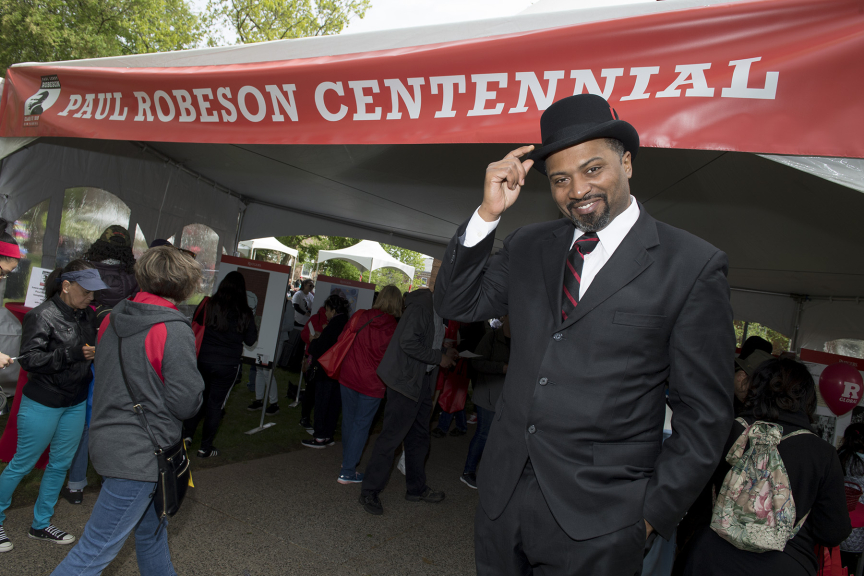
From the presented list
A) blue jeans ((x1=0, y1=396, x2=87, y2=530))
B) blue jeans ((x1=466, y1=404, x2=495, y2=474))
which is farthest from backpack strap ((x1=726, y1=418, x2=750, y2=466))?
blue jeans ((x1=0, y1=396, x2=87, y2=530))

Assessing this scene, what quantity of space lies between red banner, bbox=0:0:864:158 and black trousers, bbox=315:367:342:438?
3.35 meters

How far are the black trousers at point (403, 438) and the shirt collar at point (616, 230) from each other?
10.7 ft

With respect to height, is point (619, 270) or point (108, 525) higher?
point (619, 270)

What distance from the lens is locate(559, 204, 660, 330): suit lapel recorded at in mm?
1441

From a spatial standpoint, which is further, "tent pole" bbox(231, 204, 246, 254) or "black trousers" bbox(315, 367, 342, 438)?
"tent pole" bbox(231, 204, 246, 254)

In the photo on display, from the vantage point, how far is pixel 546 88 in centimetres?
259

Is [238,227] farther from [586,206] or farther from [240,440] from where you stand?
[586,206]

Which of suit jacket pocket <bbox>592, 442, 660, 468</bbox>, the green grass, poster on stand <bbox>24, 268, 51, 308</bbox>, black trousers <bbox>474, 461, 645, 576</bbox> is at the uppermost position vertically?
suit jacket pocket <bbox>592, 442, 660, 468</bbox>

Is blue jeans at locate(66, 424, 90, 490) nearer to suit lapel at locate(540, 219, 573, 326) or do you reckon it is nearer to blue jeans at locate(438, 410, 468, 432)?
suit lapel at locate(540, 219, 573, 326)

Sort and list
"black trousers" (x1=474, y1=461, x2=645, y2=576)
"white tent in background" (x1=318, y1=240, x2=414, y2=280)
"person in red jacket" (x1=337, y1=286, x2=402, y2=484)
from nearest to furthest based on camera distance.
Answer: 1. "black trousers" (x1=474, y1=461, x2=645, y2=576)
2. "person in red jacket" (x1=337, y1=286, x2=402, y2=484)
3. "white tent in background" (x1=318, y1=240, x2=414, y2=280)

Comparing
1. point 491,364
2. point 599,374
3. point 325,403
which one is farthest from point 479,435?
point 599,374

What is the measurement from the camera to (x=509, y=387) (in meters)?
1.60

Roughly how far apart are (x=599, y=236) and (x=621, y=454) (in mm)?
619

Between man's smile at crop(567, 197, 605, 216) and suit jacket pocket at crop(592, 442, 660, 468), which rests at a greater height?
man's smile at crop(567, 197, 605, 216)
